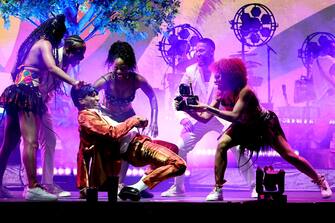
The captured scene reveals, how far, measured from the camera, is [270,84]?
8992 millimetres

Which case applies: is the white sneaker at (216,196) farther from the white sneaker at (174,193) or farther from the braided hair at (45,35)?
the braided hair at (45,35)

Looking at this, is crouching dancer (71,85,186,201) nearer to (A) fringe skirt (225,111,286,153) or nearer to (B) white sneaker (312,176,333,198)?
(A) fringe skirt (225,111,286,153)

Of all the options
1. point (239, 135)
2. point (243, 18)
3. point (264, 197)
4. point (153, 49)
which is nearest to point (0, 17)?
point (153, 49)

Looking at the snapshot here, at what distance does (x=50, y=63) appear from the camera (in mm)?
5793

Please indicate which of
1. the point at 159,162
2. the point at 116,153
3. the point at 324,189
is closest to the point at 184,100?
the point at 159,162

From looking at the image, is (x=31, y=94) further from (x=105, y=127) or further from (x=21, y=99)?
(x=105, y=127)

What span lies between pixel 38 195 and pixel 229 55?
161 inches

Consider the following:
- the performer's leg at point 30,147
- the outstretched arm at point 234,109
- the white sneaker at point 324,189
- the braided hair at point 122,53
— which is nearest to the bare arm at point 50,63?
the performer's leg at point 30,147

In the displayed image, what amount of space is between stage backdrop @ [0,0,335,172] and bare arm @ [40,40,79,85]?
252 cm

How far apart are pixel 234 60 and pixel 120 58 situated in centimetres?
108
